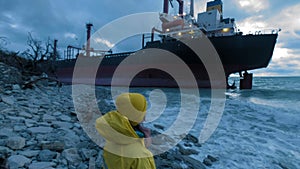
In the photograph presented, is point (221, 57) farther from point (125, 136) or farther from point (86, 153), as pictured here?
point (125, 136)

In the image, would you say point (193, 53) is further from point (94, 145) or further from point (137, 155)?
point (137, 155)

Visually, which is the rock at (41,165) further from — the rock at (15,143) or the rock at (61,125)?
the rock at (61,125)

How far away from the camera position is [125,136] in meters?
0.84

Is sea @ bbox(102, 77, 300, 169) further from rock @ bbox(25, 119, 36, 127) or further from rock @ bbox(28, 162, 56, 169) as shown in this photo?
rock @ bbox(25, 119, 36, 127)

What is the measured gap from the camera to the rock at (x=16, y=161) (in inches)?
58.3

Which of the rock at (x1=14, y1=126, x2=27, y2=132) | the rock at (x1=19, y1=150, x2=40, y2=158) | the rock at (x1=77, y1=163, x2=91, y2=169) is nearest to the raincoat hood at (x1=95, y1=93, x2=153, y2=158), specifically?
the rock at (x1=77, y1=163, x2=91, y2=169)

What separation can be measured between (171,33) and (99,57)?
23.0 feet

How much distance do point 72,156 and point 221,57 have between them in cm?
1142

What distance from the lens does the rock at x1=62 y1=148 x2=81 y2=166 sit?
5.81ft

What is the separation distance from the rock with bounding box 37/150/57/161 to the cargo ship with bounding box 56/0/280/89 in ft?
35.0

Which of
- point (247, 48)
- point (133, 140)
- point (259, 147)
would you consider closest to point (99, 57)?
point (247, 48)

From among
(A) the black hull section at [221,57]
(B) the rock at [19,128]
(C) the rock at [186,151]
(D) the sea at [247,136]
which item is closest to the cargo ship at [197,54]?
(A) the black hull section at [221,57]

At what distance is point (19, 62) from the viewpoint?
8492 millimetres

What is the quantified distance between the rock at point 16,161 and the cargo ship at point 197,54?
10.9 meters
